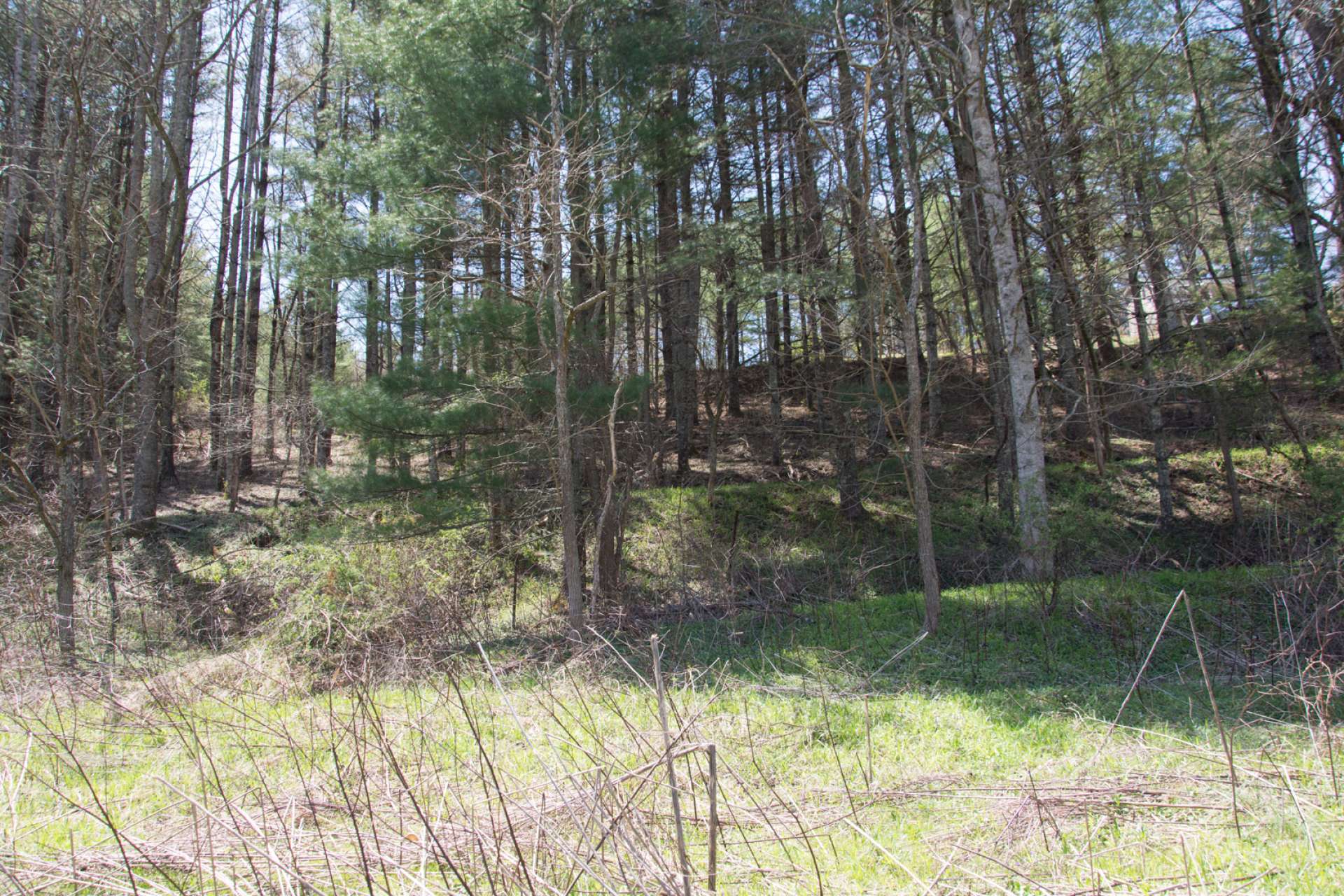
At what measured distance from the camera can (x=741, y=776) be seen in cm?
439

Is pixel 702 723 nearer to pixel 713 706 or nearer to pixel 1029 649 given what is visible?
pixel 713 706

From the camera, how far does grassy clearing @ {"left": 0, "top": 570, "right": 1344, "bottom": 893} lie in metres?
2.86

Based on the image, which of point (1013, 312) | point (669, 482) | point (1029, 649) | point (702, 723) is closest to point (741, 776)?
point (702, 723)

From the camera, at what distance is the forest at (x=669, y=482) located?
11.4ft

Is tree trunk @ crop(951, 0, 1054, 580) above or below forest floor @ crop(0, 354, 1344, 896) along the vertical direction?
above

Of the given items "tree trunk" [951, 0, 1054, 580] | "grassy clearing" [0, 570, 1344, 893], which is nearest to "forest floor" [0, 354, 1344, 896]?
"grassy clearing" [0, 570, 1344, 893]

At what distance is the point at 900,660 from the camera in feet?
24.5

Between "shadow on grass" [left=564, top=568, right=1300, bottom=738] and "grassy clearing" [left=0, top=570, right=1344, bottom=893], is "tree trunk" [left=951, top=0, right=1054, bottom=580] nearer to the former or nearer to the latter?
"shadow on grass" [left=564, top=568, right=1300, bottom=738]

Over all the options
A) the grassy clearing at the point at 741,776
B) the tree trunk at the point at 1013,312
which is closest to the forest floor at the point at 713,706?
the grassy clearing at the point at 741,776

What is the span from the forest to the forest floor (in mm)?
60

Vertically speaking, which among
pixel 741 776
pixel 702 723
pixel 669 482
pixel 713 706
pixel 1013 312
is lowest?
pixel 741 776

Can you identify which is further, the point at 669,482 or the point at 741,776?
the point at 669,482

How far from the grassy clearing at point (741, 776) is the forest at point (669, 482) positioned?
5 cm

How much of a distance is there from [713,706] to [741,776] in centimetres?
147
